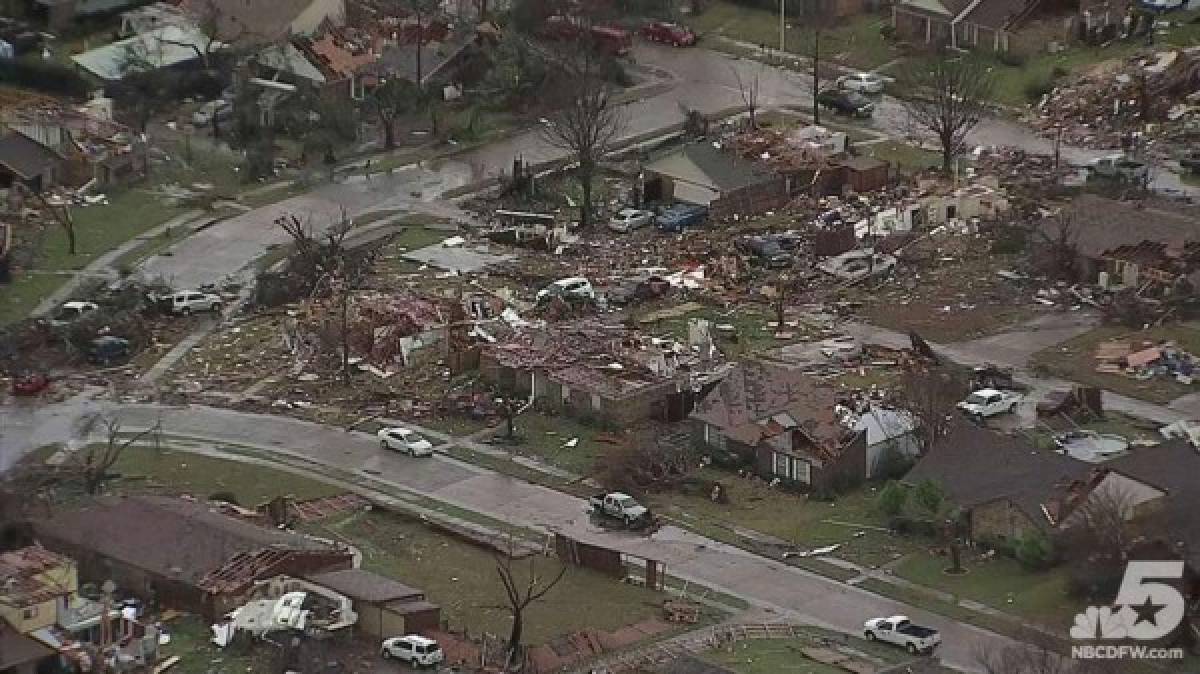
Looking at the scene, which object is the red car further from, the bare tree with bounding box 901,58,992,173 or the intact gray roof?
the intact gray roof

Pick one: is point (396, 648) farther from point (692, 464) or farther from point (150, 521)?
point (692, 464)

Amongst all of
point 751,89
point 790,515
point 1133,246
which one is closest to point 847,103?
point 751,89

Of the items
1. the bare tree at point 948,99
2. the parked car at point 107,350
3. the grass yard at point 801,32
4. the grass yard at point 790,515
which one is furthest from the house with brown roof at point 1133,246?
the parked car at point 107,350

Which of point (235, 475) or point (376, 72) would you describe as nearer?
point (235, 475)

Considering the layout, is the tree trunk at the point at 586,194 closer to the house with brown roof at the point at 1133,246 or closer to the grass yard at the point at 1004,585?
the house with brown roof at the point at 1133,246

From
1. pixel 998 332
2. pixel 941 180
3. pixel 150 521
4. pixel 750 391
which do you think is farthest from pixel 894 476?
pixel 941 180

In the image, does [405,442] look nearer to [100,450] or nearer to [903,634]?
[100,450]
